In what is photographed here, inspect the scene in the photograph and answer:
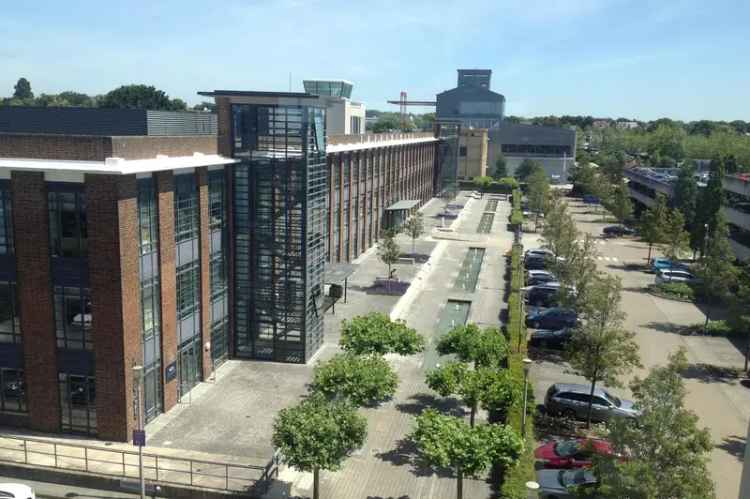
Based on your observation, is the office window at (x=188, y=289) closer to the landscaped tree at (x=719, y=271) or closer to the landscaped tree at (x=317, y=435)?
the landscaped tree at (x=317, y=435)

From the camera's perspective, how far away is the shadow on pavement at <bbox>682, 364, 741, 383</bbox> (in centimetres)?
3166

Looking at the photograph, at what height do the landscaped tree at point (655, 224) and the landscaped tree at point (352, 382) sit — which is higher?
the landscaped tree at point (655, 224)

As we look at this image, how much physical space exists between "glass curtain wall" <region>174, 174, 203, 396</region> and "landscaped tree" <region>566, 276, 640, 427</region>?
51.1 ft

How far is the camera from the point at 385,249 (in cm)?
4891

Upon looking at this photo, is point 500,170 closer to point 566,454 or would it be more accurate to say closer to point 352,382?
point 566,454

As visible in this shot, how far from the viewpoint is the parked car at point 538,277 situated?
47528 millimetres

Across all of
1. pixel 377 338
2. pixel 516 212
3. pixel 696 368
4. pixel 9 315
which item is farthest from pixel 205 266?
pixel 516 212

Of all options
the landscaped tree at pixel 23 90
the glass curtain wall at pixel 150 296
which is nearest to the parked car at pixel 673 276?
the glass curtain wall at pixel 150 296

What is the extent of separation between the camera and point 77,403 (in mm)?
22922

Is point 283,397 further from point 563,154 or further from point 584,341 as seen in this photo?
point 563,154

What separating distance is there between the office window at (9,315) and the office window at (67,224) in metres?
2.37

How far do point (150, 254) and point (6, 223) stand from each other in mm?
4801

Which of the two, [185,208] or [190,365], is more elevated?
[185,208]

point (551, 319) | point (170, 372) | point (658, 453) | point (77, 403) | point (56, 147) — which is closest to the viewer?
point (658, 453)
